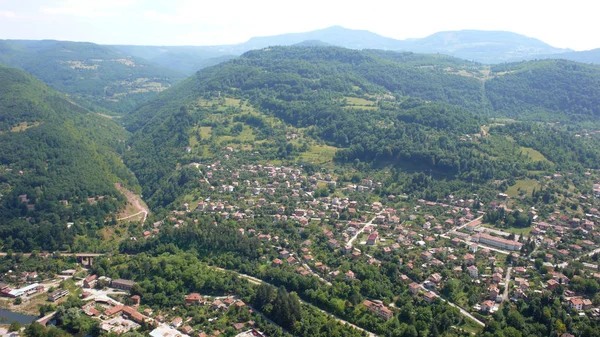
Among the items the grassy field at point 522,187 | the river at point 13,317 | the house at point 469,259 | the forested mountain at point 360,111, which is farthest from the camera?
the forested mountain at point 360,111

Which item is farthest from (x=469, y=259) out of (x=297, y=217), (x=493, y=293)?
(x=297, y=217)

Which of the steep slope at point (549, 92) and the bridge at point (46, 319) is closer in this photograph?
the bridge at point (46, 319)

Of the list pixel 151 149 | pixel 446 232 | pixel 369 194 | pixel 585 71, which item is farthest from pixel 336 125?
pixel 585 71

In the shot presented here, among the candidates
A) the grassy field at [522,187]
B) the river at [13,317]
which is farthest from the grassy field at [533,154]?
the river at [13,317]

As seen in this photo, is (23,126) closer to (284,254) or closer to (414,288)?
(284,254)

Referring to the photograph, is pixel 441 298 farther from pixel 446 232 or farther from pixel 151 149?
pixel 151 149

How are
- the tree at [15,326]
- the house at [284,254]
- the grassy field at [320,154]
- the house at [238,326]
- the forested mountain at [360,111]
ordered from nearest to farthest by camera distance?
the tree at [15,326] < the house at [238,326] < the house at [284,254] < the forested mountain at [360,111] < the grassy field at [320,154]

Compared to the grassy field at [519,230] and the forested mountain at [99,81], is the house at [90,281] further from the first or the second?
the forested mountain at [99,81]
